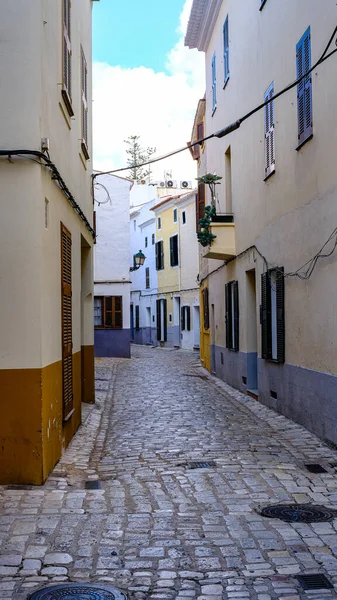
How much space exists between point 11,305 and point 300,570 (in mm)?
3742

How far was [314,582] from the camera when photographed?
14.5 feet

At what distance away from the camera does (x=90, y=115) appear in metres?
13.0

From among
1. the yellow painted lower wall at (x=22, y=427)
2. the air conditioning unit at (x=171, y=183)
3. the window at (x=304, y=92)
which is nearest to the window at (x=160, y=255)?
the air conditioning unit at (x=171, y=183)

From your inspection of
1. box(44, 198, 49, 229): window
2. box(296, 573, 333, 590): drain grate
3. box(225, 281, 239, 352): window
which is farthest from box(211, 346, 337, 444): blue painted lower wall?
box(296, 573, 333, 590): drain grate

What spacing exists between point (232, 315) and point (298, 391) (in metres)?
6.00

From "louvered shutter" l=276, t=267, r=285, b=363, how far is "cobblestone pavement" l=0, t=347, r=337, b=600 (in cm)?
113

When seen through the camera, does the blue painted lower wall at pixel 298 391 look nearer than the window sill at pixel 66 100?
No

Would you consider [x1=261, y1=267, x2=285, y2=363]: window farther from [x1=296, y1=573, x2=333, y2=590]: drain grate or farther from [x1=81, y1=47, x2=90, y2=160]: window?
[x1=296, y1=573, x2=333, y2=590]: drain grate

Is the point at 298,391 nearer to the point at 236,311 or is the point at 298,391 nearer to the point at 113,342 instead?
the point at 236,311

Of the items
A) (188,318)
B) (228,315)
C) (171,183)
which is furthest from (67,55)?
(171,183)

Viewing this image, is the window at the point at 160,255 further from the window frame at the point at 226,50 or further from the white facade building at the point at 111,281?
the window frame at the point at 226,50

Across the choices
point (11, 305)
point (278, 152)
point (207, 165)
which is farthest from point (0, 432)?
point (207, 165)

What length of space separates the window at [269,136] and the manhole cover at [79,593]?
28.5ft

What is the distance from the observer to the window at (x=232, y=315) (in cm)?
1570
